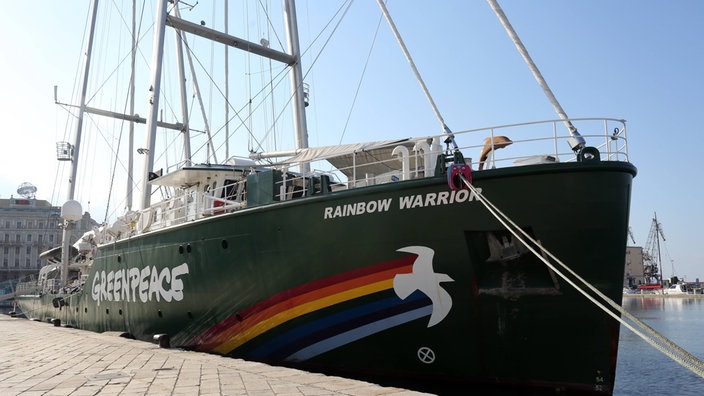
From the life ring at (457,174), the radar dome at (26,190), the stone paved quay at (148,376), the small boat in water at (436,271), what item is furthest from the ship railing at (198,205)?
the radar dome at (26,190)

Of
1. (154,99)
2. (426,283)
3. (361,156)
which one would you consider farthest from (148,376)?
(154,99)

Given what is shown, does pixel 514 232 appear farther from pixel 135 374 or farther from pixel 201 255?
pixel 201 255

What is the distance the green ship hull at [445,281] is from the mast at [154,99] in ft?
25.9

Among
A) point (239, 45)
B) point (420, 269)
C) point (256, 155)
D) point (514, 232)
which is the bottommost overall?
point (420, 269)

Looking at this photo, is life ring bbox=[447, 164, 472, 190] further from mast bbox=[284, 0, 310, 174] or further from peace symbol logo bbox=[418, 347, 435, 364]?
mast bbox=[284, 0, 310, 174]

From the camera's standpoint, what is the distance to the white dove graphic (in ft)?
29.7

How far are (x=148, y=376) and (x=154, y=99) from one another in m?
12.2

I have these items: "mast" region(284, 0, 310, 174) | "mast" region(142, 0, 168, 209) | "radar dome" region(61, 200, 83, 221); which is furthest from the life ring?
"radar dome" region(61, 200, 83, 221)

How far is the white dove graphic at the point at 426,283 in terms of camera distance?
29.7 feet

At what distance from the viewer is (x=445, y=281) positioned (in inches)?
357

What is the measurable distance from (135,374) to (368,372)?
3835 mm

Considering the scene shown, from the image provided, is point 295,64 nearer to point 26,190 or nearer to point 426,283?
point 426,283

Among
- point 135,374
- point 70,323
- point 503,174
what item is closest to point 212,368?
point 135,374

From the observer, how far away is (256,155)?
15.2 m
